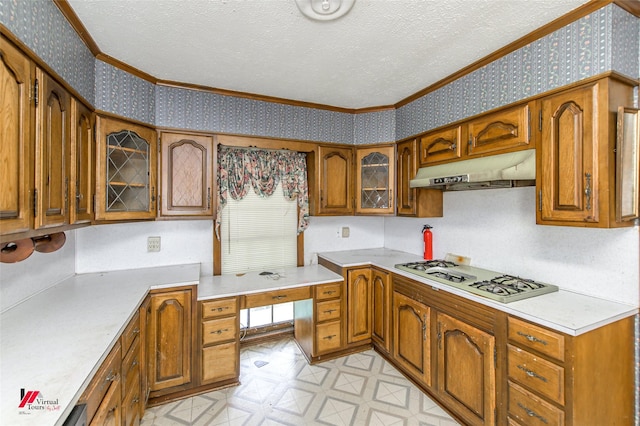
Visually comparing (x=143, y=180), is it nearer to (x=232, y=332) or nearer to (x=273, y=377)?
(x=232, y=332)

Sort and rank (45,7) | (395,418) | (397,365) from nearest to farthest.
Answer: (45,7) → (395,418) → (397,365)

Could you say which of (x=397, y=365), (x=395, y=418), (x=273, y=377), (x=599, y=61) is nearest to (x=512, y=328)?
(x=395, y=418)

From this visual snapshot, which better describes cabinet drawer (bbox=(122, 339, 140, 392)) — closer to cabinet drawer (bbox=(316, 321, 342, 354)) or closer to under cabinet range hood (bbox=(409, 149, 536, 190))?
cabinet drawer (bbox=(316, 321, 342, 354))

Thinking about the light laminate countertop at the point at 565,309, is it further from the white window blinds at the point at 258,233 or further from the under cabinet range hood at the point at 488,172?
the white window blinds at the point at 258,233

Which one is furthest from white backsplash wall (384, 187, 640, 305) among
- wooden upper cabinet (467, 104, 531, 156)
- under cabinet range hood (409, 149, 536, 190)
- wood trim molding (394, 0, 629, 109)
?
wood trim molding (394, 0, 629, 109)

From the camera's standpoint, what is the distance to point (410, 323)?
2.37m

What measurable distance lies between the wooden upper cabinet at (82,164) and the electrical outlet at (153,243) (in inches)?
29.2

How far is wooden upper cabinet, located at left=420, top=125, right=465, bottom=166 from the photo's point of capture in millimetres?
2223

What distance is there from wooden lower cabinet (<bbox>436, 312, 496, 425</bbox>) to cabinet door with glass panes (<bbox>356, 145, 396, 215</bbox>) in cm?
124

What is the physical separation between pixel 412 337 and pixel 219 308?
1575 mm

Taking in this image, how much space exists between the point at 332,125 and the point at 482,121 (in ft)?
4.60

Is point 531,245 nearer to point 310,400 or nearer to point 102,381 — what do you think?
point 310,400

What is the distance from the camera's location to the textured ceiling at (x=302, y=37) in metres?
1.47

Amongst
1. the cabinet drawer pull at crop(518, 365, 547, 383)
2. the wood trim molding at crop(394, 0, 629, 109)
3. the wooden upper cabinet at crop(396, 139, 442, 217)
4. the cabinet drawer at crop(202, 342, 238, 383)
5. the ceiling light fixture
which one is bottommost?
the cabinet drawer at crop(202, 342, 238, 383)
